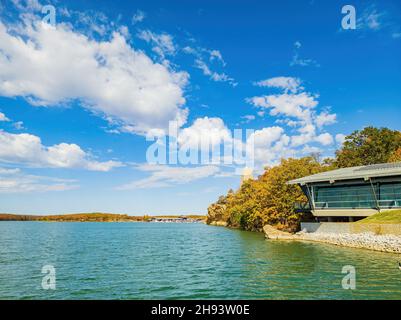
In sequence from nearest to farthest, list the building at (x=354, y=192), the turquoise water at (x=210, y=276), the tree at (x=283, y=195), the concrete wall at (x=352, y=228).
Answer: the turquoise water at (x=210, y=276), the concrete wall at (x=352, y=228), the building at (x=354, y=192), the tree at (x=283, y=195)

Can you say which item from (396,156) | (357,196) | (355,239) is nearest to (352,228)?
(355,239)

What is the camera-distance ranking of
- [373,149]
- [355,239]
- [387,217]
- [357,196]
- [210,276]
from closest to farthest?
[210,276]
[355,239]
[387,217]
[357,196]
[373,149]

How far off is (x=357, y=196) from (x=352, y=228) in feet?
27.1

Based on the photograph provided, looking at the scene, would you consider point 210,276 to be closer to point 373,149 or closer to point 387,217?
point 387,217

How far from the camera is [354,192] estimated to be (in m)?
50.5

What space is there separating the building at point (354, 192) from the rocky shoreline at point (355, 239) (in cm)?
575

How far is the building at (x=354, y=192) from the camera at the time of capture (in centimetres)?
4581

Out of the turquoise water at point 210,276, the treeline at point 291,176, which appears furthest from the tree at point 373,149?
the turquoise water at point 210,276

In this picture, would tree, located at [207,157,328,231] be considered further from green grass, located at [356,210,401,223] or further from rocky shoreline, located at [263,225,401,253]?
green grass, located at [356,210,401,223]

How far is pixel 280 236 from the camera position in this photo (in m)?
52.3

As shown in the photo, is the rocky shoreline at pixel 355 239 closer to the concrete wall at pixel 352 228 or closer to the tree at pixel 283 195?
the concrete wall at pixel 352 228

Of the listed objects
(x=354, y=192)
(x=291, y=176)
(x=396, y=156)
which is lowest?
(x=354, y=192)
